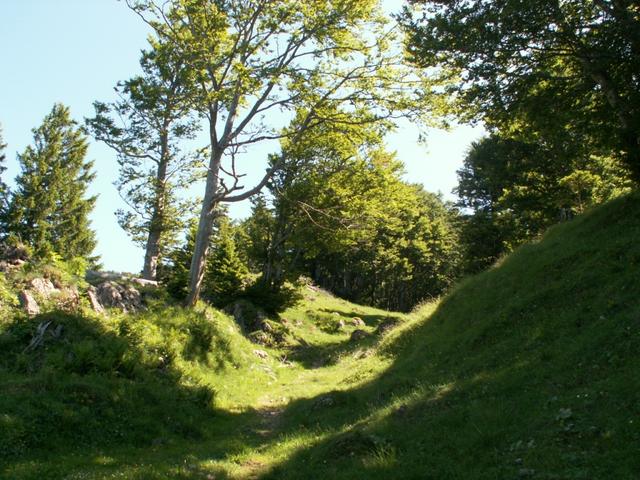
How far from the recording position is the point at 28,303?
12484 mm

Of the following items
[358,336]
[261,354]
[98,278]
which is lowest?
[358,336]

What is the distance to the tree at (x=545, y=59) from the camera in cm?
1340

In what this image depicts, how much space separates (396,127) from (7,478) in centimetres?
1691

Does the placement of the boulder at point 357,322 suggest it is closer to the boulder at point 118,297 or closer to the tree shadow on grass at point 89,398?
the boulder at point 118,297

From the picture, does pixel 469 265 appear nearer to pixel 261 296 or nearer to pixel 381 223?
pixel 381 223

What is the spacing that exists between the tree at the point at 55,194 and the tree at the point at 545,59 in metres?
31.5

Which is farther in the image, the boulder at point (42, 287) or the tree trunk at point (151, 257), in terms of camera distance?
the tree trunk at point (151, 257)

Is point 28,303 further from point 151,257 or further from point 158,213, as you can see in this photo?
point 158,213

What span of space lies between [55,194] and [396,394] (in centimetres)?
3889

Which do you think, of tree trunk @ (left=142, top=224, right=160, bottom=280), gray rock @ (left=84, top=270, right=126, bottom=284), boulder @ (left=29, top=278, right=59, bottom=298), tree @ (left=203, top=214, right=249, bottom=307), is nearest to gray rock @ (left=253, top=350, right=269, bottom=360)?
gray rock @ (left=84, top=270, right=126, bottom=284)

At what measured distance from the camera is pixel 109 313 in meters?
14.8

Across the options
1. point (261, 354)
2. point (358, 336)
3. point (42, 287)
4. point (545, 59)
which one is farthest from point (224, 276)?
point (545, 59)

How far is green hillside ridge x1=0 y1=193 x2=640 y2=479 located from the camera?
22.0 ft

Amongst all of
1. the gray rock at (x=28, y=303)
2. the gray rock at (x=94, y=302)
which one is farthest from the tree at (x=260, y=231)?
the gray rock at (x=28, y=303)
